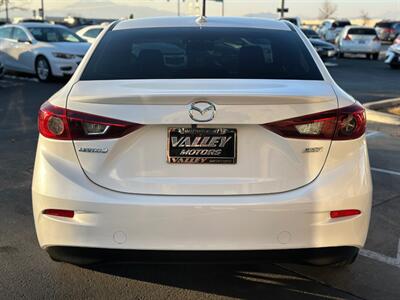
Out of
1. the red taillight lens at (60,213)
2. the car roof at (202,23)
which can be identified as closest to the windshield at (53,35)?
the car roof at (202,23)

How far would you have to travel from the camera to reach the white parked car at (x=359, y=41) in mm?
26984

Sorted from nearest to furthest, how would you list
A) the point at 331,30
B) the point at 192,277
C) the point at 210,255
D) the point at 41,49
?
the point at 210,255 < the point at 192,277 < the point at 41,49 < the point at 331,30

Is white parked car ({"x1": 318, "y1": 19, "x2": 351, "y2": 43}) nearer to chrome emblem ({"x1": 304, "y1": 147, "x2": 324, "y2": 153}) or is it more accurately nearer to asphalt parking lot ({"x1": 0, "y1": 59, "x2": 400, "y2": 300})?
asphalt parking lot ({"x1": 0, "y1": 59, "x2": 400, "y2": 300})

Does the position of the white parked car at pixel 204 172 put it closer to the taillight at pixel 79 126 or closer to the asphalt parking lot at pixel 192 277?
the taillight at pixel 79 126

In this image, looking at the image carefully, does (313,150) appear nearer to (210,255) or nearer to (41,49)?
(210,255)

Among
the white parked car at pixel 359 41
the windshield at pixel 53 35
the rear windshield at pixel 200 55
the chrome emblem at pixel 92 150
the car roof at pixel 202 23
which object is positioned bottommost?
the white parked car at pixel 359 41

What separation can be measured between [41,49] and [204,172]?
12.9 m

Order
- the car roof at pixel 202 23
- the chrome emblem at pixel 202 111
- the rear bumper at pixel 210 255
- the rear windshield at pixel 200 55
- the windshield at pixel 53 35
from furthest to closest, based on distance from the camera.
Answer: the windshield at pixel 53 35 → the car roof at pixel 202 23 → the rear windshield at pixel 200 55 → the rear bumper at pixel 210 255 → the chrome emblem at pixel 202 111

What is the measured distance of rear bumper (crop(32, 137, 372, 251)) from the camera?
280 cm

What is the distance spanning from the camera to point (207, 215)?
2.79m

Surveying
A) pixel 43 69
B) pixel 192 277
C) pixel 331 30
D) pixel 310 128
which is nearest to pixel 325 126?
pixel 310 128

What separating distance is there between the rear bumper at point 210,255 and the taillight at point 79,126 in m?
0.61

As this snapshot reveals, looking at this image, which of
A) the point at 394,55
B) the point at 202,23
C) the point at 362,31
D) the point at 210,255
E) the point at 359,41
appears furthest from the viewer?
the point at 362,31

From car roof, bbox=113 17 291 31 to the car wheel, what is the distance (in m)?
10.9
